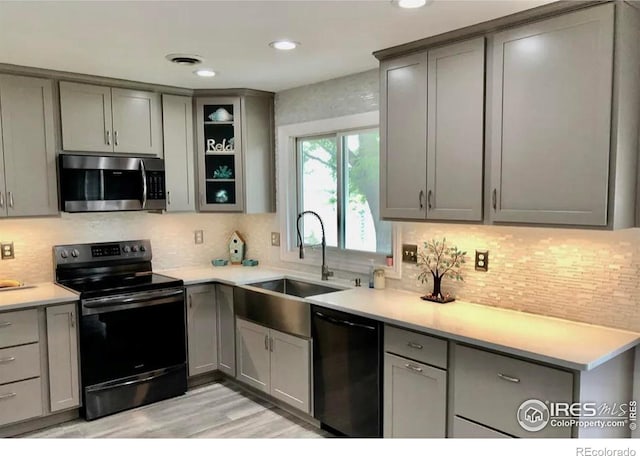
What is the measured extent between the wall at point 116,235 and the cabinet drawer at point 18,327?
66cm

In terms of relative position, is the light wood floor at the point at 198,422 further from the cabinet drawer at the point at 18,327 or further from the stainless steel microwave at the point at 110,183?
the stainless steel microwave at the point at 110,183

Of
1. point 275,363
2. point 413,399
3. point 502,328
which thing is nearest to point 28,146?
point 275,363

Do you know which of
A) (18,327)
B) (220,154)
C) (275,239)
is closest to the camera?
(18,327)

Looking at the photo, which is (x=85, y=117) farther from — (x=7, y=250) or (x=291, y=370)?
(x=291, y=370)

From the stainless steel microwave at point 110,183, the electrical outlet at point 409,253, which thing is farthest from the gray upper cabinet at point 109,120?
the electrical outlet at point 409,253

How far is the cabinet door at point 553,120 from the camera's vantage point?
2.01 m

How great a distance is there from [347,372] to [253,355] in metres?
0.98

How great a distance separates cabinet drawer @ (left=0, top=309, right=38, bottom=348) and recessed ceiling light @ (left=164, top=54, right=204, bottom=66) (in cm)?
179

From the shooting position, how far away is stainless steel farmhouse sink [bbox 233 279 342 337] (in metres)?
3.07

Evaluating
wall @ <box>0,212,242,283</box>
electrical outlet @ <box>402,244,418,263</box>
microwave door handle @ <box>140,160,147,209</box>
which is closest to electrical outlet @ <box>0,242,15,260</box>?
wall @ <box>0,212,242,283</box>

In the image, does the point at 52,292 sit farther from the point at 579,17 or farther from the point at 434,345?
the point at 579,17

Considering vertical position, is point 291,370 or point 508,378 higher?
point 508,378

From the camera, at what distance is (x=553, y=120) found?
2148 mm

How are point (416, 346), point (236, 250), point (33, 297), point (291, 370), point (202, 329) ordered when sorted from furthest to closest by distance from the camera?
point (236, 250), point (202, 329), point (291, 370), point (33, 297), point (416, 346)
